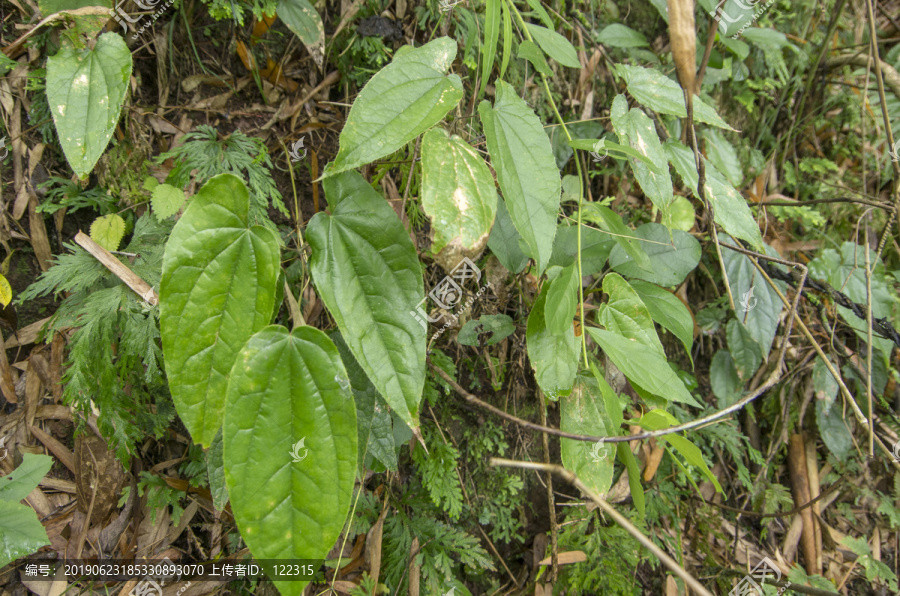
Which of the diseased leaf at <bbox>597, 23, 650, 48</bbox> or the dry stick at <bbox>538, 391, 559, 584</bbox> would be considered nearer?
the dry stick at <bbox>538, 391, 559, 584</bbox>

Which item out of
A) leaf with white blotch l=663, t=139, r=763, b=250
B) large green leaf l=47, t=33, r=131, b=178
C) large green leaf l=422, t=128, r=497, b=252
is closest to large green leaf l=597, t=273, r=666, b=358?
leaf with white blotch l=663, t=139, r=763, b=250

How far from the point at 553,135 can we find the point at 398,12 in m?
0.62

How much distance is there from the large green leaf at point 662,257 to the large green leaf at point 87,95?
4.03 ft

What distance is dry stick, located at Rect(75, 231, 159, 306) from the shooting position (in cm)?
104

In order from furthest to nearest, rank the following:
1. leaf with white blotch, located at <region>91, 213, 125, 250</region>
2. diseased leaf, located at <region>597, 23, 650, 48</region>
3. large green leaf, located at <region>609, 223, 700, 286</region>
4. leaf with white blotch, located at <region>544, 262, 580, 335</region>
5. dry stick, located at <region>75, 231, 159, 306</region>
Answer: diseased leaf, located at <region>597, 23, 650, 48</region> < large green leaf, located at <region>609, 223, 700, 286</region> < leaf with white blotch, located at <region>91, 213, 125, 250</region> < dry stick, located at <region>75, 231, 159, 306</region> < leaf with white blotch, located at <region>544, 262, 580, 335</region>

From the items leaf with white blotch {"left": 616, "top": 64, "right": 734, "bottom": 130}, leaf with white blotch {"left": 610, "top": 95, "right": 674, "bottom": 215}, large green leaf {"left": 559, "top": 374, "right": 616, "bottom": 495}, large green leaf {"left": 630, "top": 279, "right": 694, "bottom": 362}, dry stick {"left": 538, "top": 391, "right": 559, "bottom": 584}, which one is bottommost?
dry stick {"left": 538, "top": 391, "right": 559, "bottom": 584}

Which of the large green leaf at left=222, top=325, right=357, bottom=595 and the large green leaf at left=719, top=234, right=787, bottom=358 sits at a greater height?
the large green leaf at left=222, top=325, right=357, bottom=595

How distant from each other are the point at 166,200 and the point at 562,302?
97 centimetres

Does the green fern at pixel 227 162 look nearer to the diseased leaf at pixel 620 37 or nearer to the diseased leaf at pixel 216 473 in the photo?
the diseased leaf at pixel 216 473

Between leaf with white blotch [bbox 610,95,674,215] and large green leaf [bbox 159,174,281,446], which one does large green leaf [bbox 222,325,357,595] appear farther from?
leaf with white blotch [bbox 610,95,674,215]

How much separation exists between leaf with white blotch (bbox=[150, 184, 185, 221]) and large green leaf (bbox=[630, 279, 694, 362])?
46.8 inches

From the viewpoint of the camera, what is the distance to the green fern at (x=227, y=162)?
1.18 m

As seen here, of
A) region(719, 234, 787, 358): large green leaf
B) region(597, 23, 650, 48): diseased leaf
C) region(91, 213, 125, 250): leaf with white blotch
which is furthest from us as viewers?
region(597, 23, 650, 48): diseased leaf

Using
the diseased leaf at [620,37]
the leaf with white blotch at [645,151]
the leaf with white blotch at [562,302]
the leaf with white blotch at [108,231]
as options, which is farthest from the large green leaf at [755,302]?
the leaf with white blotch at [108,231]
